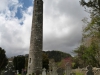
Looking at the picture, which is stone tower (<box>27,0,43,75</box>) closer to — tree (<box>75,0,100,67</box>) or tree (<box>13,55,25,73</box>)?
tree (<box>75,0,100,67</box>)

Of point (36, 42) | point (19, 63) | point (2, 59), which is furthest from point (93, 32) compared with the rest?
point (19, 63)

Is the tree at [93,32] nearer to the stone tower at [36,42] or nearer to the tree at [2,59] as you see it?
the stone tower at [36,42]

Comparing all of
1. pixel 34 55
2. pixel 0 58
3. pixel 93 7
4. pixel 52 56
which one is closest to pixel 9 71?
pixel 93 7

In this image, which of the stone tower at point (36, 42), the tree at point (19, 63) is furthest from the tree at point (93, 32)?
the tree at point (19, 63)

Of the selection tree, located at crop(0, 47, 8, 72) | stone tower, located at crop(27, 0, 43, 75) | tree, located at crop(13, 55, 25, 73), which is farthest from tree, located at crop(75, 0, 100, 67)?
tree, located at crop(13, 55, 25, 73)

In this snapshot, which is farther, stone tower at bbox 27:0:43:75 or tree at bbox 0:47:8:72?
tree at bbox 0:47:8:72

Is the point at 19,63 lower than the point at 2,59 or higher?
lower

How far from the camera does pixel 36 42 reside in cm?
2936

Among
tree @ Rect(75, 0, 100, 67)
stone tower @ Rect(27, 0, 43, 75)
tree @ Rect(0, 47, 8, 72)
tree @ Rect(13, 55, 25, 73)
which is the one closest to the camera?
tree @ Rect(75, 0, 100, 67)

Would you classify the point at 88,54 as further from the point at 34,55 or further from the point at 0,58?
the point at 0,58

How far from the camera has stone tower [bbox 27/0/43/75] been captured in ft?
94.8

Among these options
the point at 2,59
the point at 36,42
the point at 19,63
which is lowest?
the point at 19,63

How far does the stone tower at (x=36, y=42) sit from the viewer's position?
28.9 metres

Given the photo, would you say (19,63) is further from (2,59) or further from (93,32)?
(93,32)
